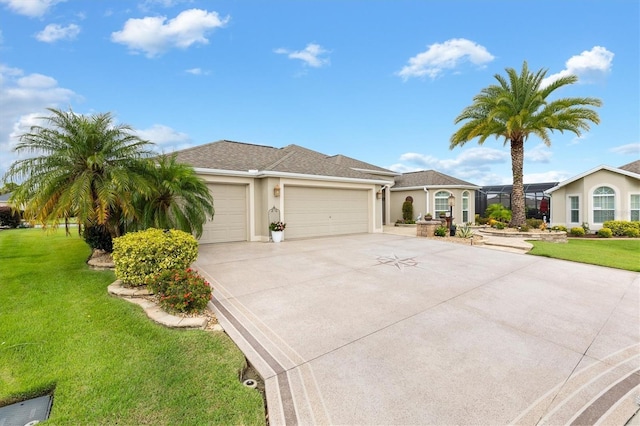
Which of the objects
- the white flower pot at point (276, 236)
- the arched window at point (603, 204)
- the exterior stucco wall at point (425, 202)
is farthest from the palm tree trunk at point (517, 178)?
the white flower pot at point (276, 236)

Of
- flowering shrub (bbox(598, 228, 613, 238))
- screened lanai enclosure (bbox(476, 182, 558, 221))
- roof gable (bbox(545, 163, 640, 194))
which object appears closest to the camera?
flowering shrub (bbox(598, 228, 613, 238))

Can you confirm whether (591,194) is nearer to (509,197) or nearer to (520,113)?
(520,113)

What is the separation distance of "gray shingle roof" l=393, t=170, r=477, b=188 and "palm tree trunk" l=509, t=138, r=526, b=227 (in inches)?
236

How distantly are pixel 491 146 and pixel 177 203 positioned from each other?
16838mm

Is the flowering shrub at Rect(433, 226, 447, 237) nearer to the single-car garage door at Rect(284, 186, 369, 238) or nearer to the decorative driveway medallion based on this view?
the single-car garage door at Rect(284, 186, 369, 238)

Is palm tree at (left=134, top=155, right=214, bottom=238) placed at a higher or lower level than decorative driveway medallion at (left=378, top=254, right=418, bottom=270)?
higher

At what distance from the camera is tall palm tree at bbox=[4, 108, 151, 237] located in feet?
20.3

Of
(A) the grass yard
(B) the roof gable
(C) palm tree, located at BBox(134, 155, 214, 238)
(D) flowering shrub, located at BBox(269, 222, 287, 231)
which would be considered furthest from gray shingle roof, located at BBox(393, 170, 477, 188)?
(A) the grass yard

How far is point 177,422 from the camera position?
237 cm

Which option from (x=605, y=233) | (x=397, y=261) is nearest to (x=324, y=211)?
(x=397, y=261)

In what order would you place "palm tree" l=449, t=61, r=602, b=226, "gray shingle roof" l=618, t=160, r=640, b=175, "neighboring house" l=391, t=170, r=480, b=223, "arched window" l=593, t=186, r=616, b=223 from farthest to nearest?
"neighboring house" l=391, t=170, r=480, b=223
"gray shingle roof" l=618, t=160, r=640, b=175
"arched window" l=593, t=186, r=616, b=223
"palm tree" l=449, t=61, r=602, b=226

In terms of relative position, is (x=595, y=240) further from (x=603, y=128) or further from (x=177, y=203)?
(x=177, y=203)

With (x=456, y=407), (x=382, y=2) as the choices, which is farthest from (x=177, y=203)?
(x=382, y=2)

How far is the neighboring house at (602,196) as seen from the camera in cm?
1566
